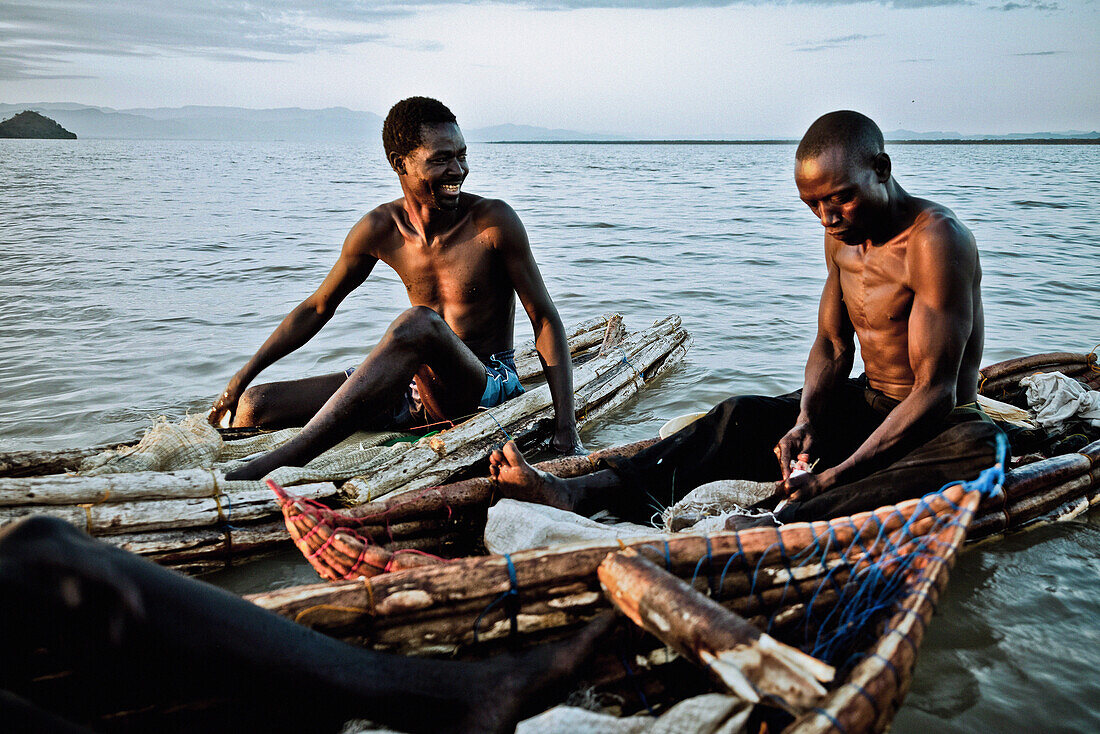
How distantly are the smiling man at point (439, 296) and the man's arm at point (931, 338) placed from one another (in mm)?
1456

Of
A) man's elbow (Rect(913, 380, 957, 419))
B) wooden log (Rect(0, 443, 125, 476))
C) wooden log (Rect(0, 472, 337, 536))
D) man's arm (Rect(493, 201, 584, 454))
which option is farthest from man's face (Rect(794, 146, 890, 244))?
wooden log (Rect(0, 443, 125, 476))

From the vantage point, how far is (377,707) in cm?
170

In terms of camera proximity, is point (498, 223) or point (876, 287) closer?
point (876, 287)

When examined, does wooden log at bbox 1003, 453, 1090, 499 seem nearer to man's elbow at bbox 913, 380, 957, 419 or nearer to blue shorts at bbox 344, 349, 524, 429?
man's elbow at bbox 913, 380, 957, 419

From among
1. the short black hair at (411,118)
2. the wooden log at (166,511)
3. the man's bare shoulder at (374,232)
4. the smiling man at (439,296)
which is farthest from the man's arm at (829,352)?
the man's bare shoulder at (374,232)

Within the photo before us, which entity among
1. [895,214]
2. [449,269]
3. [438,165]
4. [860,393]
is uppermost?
[438,165]

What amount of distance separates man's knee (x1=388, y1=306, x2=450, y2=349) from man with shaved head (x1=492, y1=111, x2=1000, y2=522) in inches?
27.4

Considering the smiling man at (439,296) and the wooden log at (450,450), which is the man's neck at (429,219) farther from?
the wooden log at (450,450)

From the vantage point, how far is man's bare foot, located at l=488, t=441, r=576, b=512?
2.78m

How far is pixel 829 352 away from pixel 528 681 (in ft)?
6.91

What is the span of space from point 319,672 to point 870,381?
2.55 m

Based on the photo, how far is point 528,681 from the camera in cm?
186

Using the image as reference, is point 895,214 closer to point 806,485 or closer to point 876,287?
point 876,287

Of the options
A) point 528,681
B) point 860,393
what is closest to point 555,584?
point 528,681
